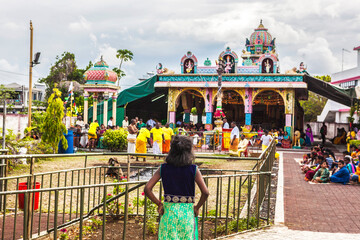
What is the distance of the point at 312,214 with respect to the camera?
857 cm

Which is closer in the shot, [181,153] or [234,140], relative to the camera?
[181,153]

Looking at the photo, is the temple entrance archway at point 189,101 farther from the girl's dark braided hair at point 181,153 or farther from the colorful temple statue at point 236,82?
the girl's dark braided hair at point 181,153

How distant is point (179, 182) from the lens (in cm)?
431

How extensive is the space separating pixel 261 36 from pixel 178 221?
107 ft

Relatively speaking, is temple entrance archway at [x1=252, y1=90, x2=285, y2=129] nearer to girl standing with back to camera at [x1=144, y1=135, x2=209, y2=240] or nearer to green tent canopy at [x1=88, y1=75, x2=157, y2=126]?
green tent canopy at [x1=88, y1=75, x2=157, y2=126]

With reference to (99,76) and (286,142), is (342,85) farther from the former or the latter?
(99,76)

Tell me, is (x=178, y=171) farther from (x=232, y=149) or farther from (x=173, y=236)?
(x=232, y=149)

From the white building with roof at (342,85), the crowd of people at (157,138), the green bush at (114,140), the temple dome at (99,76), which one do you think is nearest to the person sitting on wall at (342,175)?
the crowd of people at (157,138)

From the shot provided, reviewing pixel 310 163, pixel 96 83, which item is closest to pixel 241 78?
pixel 96 83

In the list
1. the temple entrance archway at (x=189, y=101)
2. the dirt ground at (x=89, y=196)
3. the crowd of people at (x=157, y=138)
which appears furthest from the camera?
the temple entrance archway at (x=189, y=101)

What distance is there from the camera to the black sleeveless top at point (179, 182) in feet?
14.1

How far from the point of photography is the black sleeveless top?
429 centimetres

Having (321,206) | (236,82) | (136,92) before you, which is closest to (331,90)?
(236,82)

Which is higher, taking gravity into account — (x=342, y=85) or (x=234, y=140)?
(x=342, y=85)
